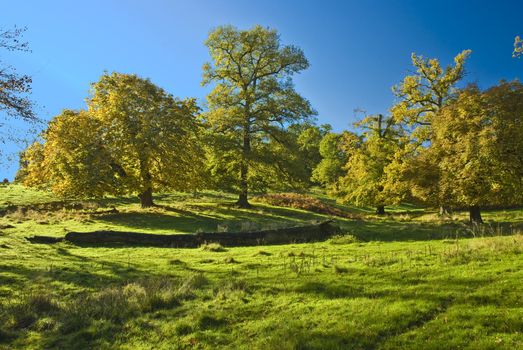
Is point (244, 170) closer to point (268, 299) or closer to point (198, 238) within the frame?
point (198, 238)

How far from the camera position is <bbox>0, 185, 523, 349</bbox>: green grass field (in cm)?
785

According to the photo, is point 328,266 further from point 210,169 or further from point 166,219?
point 210,169

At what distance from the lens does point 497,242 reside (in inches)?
577

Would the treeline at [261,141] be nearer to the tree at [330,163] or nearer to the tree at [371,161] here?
the tree at [371,161]

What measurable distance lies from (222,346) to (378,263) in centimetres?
743

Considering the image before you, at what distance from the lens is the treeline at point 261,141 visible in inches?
985

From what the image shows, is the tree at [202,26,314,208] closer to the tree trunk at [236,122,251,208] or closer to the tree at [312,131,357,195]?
the tree trunk at [236,122,251,208]

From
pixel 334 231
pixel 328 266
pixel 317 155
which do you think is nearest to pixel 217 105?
pixel 334 231

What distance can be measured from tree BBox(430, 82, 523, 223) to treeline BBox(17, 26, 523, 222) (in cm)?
7

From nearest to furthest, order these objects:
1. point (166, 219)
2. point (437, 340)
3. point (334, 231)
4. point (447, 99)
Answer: point (437, 340) < point (334, 231) < point (166, 219) < point (447, 99)

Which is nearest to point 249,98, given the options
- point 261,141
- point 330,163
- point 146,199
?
point 261,141

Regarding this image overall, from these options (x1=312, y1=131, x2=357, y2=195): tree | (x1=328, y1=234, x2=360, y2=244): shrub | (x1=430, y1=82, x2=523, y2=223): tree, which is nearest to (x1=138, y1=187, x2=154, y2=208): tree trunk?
(x1=328, y1=234, x2=360, y2=244): shrub

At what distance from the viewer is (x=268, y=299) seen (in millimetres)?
10289

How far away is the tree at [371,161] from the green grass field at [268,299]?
78.6 ft
